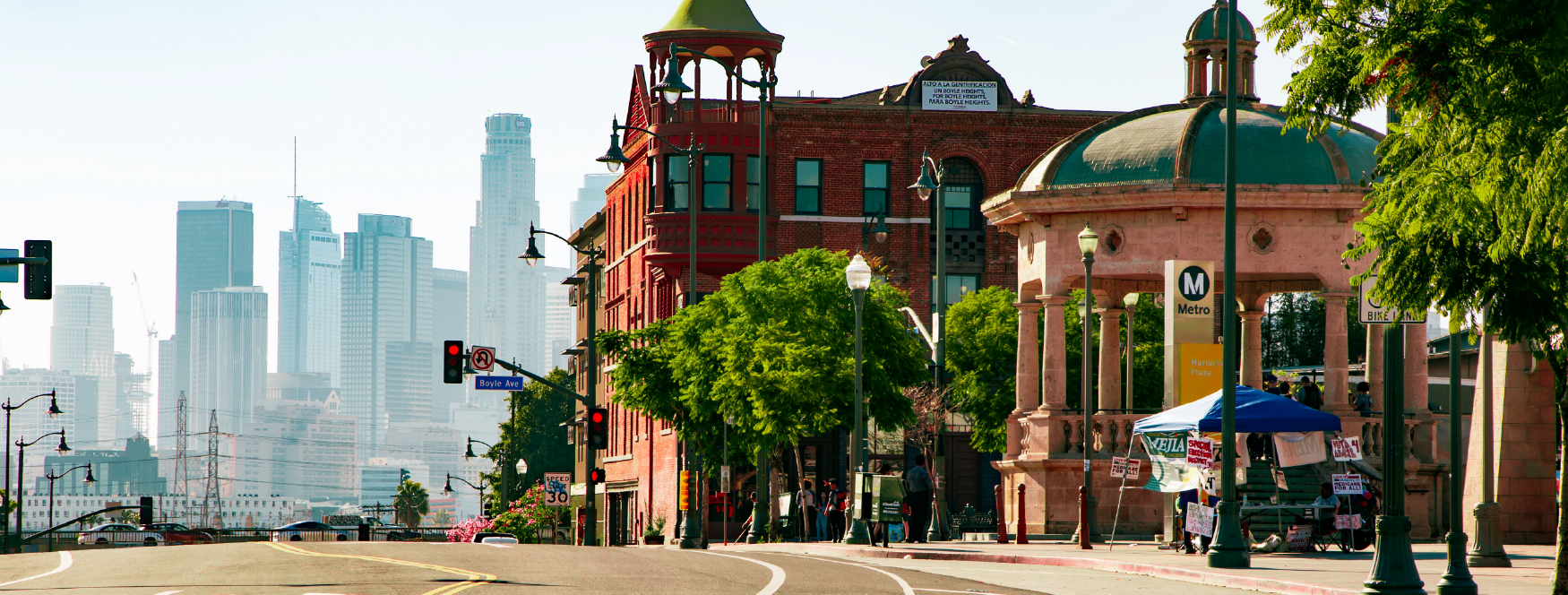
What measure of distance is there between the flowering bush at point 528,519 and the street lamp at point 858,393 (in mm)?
50501

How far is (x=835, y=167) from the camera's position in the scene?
2370 inches

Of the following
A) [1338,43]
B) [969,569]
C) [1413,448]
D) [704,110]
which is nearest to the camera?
[1338,43]

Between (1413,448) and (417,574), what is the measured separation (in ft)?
66.4

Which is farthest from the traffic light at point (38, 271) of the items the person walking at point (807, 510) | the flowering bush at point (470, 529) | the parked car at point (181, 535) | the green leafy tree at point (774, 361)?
the flowering bush at point (470, 529)

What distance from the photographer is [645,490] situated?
69.2 meters

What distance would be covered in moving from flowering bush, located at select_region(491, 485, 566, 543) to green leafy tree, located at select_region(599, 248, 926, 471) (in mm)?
39663

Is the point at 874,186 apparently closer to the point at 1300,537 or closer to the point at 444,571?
the point at 1300,537

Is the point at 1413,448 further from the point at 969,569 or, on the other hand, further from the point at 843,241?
the point at 843,241

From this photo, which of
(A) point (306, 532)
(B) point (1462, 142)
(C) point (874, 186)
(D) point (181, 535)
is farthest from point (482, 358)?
(D) point (181, 535)

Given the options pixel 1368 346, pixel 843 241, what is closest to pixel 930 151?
pixel 843 241

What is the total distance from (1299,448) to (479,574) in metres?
13.5

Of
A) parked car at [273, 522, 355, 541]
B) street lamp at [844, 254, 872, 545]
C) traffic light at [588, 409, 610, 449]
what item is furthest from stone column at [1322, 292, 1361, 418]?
parked car at [273, 522, 355, 541]

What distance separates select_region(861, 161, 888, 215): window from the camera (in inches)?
2382

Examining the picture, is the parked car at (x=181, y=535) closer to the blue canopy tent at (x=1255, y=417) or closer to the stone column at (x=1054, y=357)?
the stone column at (x=1054, y=357)
